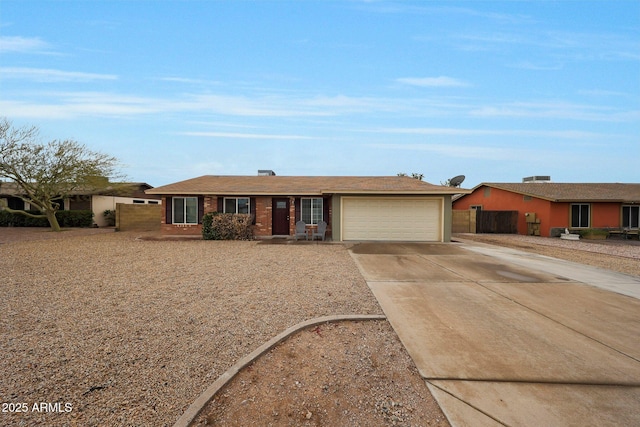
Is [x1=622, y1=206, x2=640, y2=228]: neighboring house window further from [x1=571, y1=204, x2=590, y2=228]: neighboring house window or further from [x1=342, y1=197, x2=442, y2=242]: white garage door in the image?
[x1=342, y1=197, x2=442, y2=242]: white garage door

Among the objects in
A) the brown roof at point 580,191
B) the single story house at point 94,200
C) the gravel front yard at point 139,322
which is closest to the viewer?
the gravel front yard at point 139,322

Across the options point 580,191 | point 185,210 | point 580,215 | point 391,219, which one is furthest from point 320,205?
point 580,191

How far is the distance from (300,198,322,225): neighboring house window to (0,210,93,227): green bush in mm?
18278

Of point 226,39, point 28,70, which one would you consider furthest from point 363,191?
point 28,70

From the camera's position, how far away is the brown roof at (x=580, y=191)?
756 inches

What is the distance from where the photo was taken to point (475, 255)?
11.2 m

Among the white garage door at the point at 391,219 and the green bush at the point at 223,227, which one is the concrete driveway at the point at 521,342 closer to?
the white garage door at the point at 391,219

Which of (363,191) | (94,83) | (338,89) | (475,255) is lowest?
(475,255)

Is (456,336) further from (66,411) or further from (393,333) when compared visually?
(66,411)

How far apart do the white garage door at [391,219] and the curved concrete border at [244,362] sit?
10.6 meters

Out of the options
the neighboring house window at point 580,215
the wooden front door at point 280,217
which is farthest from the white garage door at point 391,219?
the neighboring house window at point 580,215

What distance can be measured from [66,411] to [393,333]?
3.54 metres

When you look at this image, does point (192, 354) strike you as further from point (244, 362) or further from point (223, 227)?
point (223, 227)

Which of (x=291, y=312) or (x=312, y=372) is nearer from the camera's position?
(x=312, y=372)
